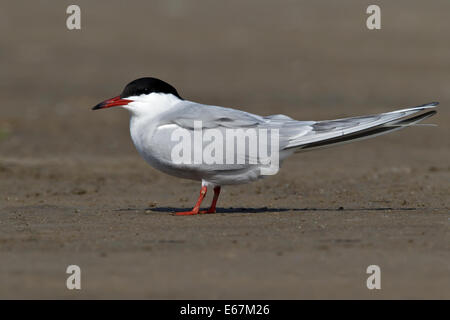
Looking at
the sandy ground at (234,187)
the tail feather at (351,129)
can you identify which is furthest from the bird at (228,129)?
the sandy ground at (234,187)

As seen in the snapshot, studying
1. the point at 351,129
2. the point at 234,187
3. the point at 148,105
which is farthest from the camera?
the point at 234,187

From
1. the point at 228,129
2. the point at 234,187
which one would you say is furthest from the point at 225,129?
the point at 234,187

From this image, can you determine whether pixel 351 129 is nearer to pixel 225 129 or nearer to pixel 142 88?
pixel 225 129

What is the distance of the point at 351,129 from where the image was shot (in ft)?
20.4

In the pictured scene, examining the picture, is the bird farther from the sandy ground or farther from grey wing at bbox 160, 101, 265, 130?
the sandy ground

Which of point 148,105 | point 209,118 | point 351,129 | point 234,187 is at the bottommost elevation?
point 234,187

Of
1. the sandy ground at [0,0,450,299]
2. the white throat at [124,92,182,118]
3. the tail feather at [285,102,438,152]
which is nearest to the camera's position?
the sandy ground at [0,0,450,299]

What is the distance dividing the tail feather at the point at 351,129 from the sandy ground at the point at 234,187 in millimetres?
530

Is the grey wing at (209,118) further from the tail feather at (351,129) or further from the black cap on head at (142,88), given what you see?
the tail feather at (351,129)

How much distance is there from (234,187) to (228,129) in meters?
2.32

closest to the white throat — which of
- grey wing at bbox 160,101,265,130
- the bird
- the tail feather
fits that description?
the bird

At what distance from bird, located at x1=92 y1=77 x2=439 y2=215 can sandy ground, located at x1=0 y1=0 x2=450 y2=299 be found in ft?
1.17

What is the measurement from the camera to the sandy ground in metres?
4.57

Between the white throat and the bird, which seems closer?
the bird
